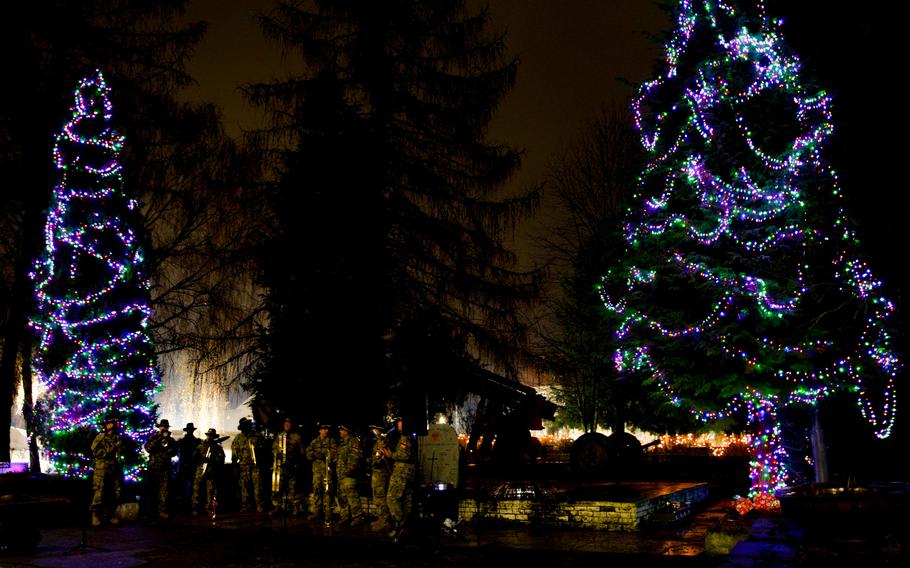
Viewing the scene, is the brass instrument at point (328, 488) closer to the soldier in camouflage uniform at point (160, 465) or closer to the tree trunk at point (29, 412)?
the soldier in camouflage uniform at point (160, 465)

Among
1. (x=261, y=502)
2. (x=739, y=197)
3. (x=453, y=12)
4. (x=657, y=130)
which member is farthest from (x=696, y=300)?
(x=453, y=12)

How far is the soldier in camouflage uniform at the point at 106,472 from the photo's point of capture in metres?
15.4

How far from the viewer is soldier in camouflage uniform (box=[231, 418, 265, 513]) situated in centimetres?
1753

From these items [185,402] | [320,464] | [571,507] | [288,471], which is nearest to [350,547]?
[320,464]

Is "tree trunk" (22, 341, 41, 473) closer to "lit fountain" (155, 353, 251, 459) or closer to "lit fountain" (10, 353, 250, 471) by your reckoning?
"lit fountain" (10, 353, 250, 471)

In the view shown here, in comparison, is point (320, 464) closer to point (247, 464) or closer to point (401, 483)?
point (247, 464)

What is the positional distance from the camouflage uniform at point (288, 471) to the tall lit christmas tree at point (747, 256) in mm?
7636

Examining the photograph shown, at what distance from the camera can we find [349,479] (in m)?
15.4

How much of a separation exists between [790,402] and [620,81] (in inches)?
339

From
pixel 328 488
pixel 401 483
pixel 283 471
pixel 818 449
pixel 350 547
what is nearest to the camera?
pixel 350 547

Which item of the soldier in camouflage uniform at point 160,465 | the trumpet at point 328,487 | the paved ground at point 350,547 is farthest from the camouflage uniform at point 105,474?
the trumpet at point 328,487

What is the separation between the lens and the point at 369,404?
1936 cm

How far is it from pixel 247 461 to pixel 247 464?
0.44ft

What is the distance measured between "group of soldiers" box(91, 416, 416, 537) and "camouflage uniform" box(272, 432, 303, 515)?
0.02m
